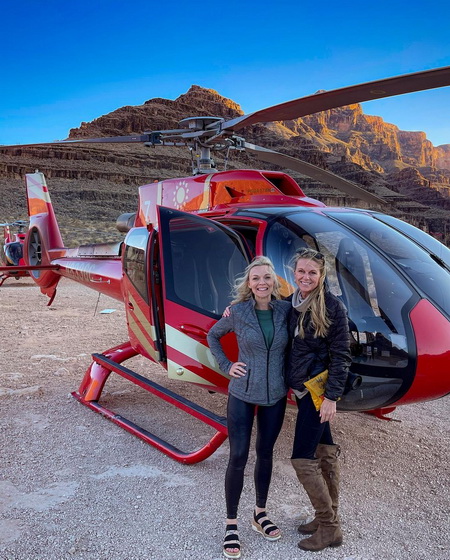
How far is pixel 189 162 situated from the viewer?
79.4 metres

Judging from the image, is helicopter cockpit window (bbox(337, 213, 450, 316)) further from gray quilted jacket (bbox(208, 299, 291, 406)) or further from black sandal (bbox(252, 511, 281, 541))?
black sandal (bbox(252, 511, 281, 541))

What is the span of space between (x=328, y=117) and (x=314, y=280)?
193 m

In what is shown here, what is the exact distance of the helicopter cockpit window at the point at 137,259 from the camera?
4.21 meters

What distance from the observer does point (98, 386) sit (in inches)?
213

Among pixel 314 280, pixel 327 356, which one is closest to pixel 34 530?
pixel 327 356

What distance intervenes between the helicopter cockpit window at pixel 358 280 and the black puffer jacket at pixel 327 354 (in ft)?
1.12

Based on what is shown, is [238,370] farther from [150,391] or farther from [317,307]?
[150,391]

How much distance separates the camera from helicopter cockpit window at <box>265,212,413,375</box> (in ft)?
9.93

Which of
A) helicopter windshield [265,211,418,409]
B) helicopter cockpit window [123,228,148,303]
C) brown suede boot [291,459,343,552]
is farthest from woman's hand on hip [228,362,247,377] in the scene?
helicopter cockpit window [123,228,148,303]

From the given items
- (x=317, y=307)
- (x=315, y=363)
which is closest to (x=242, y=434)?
(x=315, y=363)

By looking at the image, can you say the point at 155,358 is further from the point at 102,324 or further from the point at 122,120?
the point at 122,120

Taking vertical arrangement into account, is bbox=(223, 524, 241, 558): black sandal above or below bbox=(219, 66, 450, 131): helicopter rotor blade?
below

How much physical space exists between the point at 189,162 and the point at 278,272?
78.3 m

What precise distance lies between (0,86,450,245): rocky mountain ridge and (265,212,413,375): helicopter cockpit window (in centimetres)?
3730
